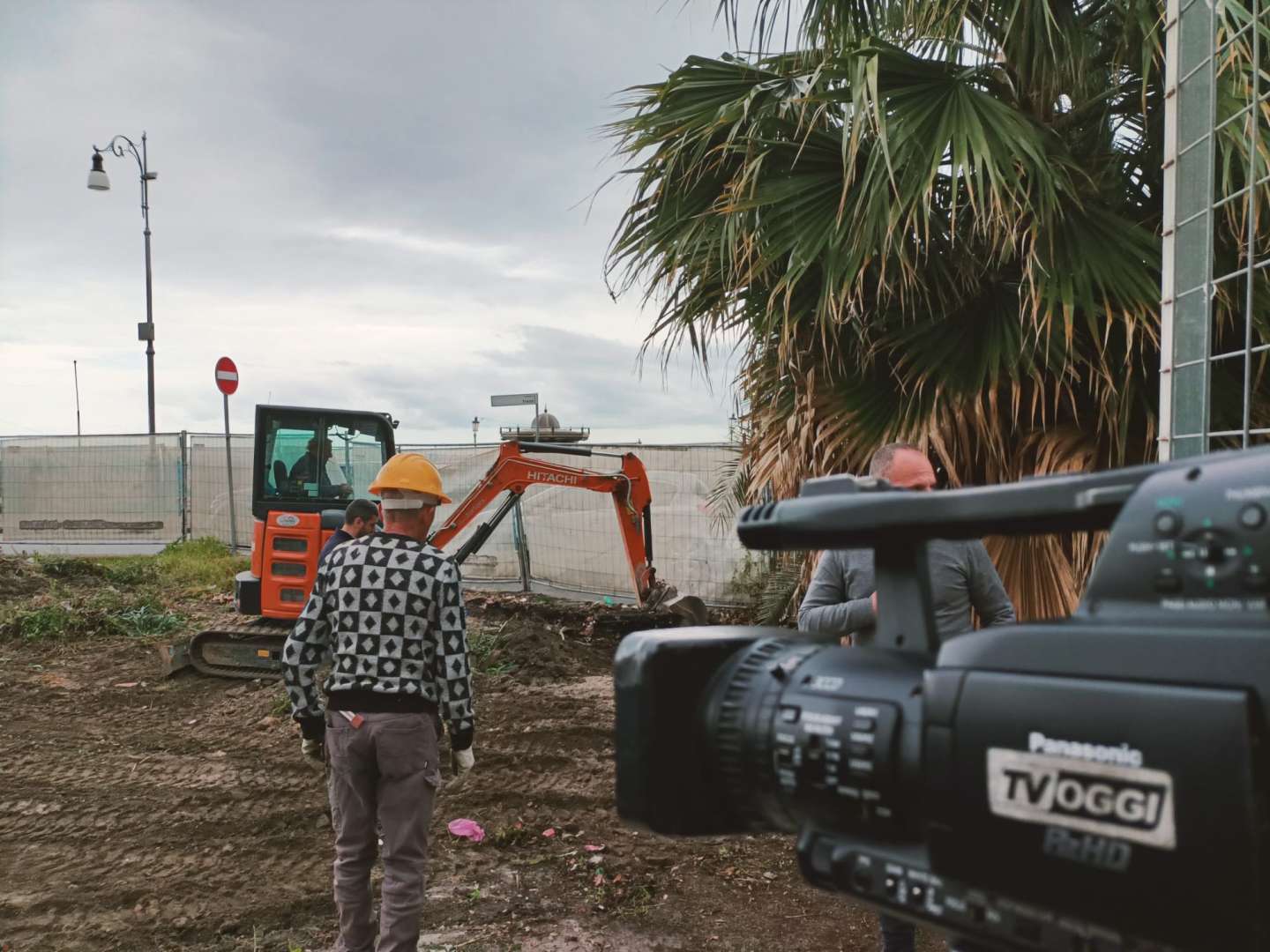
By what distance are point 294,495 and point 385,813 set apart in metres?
5.67

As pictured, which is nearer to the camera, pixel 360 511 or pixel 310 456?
pixel 360 511

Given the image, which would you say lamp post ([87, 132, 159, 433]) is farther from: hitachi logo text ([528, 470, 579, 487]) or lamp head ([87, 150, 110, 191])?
hitachi logo text ([528, 470, 579, 487])

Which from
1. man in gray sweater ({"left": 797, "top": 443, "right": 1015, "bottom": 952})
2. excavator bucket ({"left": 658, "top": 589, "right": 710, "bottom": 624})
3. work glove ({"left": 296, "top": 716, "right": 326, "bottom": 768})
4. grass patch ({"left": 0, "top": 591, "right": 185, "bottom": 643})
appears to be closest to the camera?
man in gray sweater ({"left": 797, "top": 443, "right": 1015, "bottom": 952})

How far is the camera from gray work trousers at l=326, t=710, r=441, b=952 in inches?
128

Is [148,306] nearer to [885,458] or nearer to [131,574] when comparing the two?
[131,574]

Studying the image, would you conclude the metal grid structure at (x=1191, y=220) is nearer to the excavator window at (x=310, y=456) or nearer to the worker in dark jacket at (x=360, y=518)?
the worker in dark jacket at (x=360, y=518)

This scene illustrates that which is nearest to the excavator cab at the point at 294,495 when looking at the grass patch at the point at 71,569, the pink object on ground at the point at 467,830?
the pink object on ground at the point at 467,830

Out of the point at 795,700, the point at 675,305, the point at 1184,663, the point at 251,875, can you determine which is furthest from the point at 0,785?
the point at 1184,663

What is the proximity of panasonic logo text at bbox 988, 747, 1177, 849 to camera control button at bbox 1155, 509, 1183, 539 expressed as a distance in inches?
8.1

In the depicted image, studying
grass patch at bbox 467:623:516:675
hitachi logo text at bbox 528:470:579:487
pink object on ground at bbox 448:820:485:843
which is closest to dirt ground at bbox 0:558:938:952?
pink object on ground at bbox 448:820:485:843

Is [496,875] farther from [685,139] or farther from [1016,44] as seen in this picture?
[1016,44]

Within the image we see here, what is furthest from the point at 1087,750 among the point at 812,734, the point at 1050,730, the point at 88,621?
the point at 88,621

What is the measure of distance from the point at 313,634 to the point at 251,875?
1627 mm

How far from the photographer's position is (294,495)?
8539 mm
